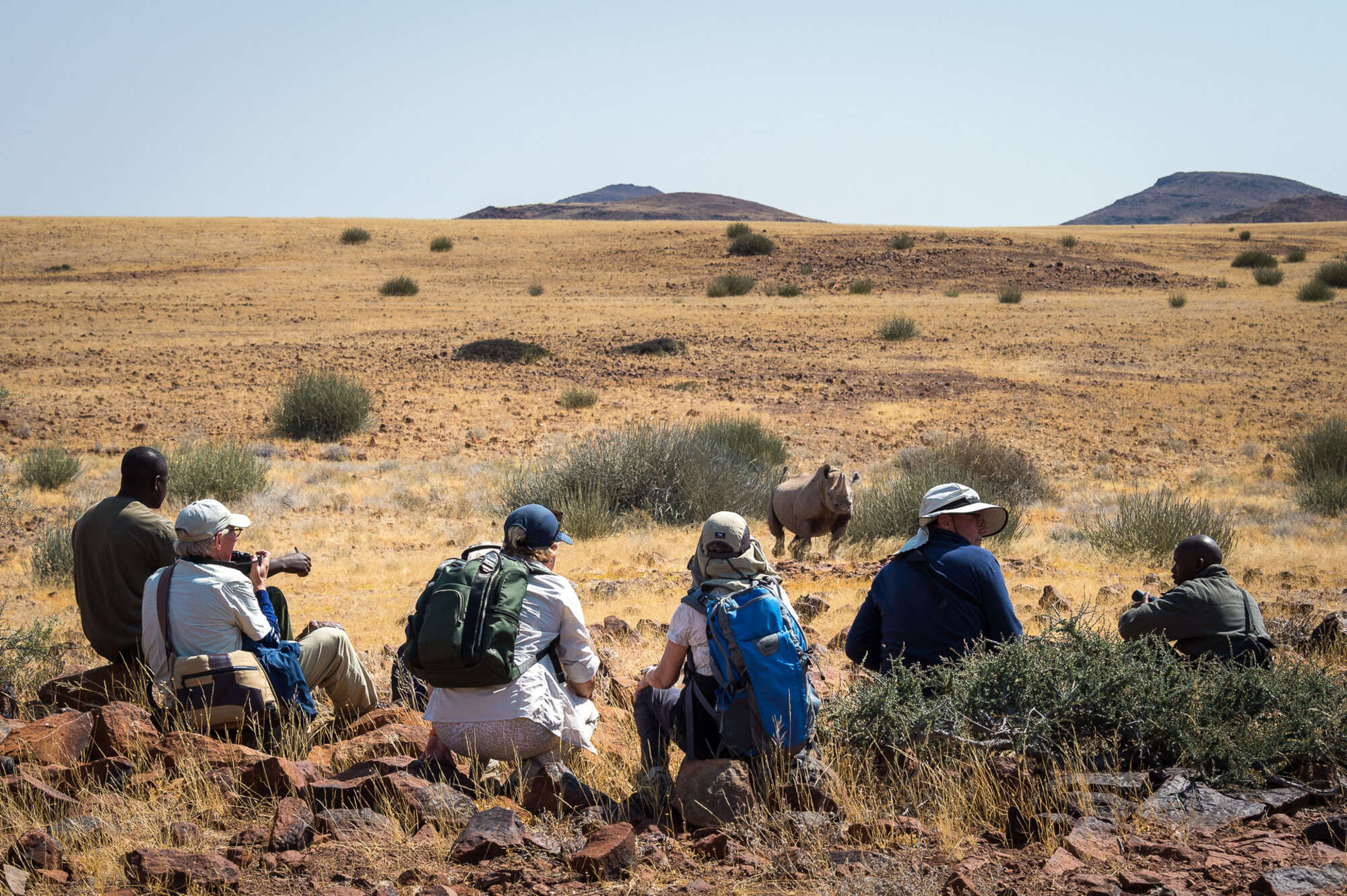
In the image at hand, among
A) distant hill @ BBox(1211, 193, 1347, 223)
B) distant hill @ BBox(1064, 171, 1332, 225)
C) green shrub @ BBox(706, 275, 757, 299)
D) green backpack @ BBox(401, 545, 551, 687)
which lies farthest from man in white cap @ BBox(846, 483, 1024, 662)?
distant hill @ BBox(1064, 171, 1332, 225)

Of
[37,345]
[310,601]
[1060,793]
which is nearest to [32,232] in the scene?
[37,345]

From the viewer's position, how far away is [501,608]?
430 centimetres

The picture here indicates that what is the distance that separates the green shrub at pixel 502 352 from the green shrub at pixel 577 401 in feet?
15.1

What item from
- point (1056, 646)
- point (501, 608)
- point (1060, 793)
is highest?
point (501, 608)

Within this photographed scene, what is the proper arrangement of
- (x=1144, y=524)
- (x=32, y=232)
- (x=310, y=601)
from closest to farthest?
1. (x=310, y=601)
2. (x=1144, y=524)
3. (x=32, y=232)

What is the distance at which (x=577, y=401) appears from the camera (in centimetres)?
2038

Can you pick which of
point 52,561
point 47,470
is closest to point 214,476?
point 47,470

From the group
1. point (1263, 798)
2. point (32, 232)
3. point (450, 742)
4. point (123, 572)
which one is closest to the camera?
point (1263, 798)

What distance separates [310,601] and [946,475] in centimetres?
808

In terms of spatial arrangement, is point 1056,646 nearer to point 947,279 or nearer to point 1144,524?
point 1144,524

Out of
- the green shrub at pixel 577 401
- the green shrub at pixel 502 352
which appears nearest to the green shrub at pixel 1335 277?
the green shrub at pixel 502 352

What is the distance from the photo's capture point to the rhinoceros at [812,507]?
36.5 ft

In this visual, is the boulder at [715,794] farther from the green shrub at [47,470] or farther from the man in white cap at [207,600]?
the green shrub at [47,470]

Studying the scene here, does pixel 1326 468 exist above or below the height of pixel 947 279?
below
